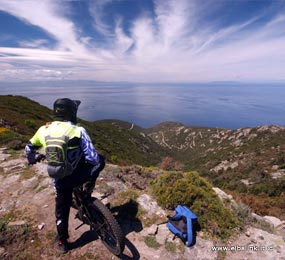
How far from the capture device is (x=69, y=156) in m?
3.08

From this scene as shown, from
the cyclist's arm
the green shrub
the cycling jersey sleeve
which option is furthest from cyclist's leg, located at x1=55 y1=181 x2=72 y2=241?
the green shrub

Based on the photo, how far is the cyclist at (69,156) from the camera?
311 cm

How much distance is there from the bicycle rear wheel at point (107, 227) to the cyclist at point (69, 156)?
422 millimetres

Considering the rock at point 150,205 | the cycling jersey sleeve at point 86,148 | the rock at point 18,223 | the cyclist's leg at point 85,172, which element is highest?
the cycling jersey sleeve at point 86,148

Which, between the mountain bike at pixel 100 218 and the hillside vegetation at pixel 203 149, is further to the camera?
the hillside vegetation at pixel 203 149

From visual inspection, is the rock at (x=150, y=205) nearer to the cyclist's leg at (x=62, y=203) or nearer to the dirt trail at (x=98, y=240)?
the dirt trail at (x=98, y=240)

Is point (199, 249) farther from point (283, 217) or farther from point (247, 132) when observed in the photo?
point (247, 132)

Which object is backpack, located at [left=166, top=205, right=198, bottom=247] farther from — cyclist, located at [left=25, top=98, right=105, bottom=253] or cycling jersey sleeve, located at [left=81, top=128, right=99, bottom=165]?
cycling jersey sleeve, located at [left=81, top=128, right=99, bottom=165]

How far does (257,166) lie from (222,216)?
109 ft

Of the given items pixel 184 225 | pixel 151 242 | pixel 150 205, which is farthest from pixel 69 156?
pixel 150 205

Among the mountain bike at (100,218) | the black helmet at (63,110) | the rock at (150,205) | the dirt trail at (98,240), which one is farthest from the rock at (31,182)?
the black helmet at (63,110)

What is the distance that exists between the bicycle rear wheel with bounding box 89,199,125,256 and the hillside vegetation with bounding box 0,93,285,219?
5.97 m

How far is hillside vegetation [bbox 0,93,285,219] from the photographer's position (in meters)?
15.2

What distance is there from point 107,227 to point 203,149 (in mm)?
105421
